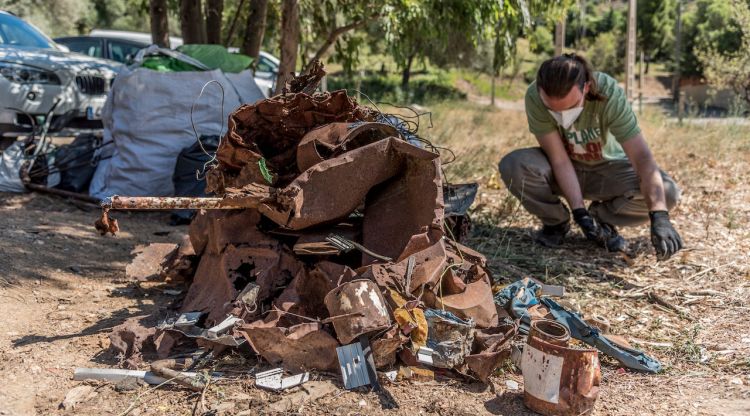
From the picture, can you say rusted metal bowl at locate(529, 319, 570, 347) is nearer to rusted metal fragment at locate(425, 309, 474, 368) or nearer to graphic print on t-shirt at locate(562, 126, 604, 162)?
rusted metal fragment at locate(425, 309, 474, 368)

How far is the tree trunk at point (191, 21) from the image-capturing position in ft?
22.4

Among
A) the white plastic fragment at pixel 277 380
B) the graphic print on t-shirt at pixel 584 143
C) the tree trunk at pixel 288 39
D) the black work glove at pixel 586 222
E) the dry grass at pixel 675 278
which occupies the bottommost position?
the dry grass at pixel 675 278

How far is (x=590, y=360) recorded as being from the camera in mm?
2332

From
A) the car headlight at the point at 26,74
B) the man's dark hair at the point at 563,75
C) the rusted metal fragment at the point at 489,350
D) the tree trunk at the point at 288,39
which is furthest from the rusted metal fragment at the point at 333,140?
the car headlight at the point at 26,74

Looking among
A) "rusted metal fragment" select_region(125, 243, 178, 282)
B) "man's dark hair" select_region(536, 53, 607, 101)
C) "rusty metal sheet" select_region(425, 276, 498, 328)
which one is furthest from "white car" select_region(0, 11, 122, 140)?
"rusty metal sheet" select_region(425, 276, 498, 328)

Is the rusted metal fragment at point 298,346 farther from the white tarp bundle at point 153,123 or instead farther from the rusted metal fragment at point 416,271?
the white tarp bundle at point 153,123

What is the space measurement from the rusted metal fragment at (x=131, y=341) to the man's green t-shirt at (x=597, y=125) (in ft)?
8.84

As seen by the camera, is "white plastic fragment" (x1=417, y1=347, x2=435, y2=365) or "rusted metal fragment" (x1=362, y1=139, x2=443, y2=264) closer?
"white plastic fragment" (x1=417, y1=347, x2=435, y2=365)

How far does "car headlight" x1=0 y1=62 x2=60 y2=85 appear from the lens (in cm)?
627

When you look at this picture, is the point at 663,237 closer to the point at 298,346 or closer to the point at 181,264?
the point at 298,346

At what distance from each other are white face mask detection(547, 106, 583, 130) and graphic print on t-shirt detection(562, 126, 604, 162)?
0.13m

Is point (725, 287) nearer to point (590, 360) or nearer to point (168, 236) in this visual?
point (590, 360)

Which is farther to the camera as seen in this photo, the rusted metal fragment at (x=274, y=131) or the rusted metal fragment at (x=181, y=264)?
the rusted metal fragment at (x=181, y=264)

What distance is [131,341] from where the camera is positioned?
2.77 m
